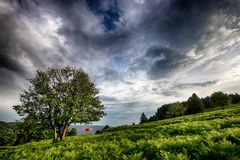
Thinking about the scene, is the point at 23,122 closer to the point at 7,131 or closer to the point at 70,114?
the point at 70,114

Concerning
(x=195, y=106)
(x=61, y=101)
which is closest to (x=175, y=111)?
(x=195, y=106)

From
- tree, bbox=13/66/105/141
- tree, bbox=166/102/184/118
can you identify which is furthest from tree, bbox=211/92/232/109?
tree, bbox=13/66/105/141

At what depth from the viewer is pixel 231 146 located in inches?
236

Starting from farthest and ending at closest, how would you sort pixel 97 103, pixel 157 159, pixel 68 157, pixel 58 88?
pixel 97 103 → pixel 58 88 → pixel 68 157 → pixel 157 159

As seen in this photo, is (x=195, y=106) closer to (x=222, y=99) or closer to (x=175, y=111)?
(x=222, y=99)

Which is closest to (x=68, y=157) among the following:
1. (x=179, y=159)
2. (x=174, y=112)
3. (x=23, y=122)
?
(x=179, y=159)

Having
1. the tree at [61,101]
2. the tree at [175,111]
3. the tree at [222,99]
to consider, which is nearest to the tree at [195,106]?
the tree at [222,99]

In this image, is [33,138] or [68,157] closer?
[68,157]

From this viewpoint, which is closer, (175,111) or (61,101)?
(61,101)

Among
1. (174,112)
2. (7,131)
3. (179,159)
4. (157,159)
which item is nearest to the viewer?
→ (179,159)

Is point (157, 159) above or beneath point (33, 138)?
beneath

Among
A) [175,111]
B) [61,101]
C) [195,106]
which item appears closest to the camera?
[61,101]

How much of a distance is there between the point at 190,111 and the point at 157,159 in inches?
4354

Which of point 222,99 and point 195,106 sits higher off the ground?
point 195,106
